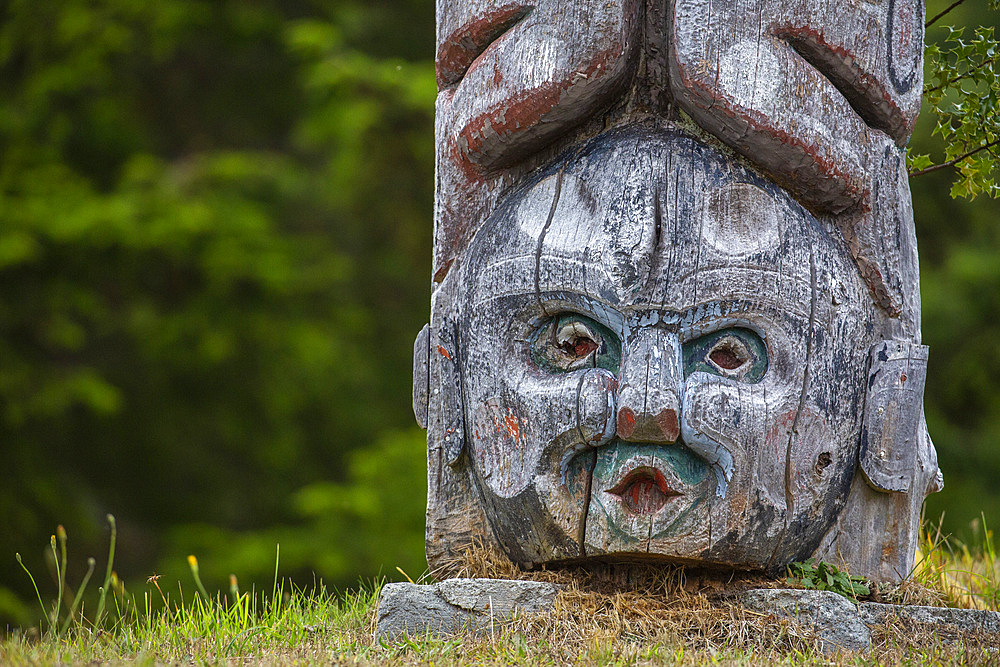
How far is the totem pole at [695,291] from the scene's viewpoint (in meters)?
2.82

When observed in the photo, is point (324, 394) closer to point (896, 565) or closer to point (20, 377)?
point (20, 377)

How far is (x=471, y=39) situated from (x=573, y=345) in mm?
993

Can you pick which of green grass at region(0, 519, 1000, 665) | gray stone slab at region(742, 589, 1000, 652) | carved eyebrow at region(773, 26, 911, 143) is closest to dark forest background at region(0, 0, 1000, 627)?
green grass at region(0, 519, 1000, 665)

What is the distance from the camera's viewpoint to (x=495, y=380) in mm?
2998

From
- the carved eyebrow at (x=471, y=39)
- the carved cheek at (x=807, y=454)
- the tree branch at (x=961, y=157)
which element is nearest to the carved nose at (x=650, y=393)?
the carved cheek at (x=807, y=454)

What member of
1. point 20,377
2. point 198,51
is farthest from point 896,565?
point 198,51

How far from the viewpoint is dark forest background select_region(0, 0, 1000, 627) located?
293 inches

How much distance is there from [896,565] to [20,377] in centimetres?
617

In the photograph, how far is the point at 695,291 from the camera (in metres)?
2.84

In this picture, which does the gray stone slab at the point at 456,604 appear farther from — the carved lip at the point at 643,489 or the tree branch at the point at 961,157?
the tree branch at the point at 961,157

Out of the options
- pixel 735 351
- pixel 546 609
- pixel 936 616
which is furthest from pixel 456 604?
pixel 936 616

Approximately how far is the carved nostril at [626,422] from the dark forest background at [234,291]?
4406mm

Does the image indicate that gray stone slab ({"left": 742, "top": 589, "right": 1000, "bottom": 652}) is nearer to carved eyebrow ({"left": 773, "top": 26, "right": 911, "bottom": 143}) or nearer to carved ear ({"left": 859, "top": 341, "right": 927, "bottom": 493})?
carved ear ({"left": 859, "top": 341, "right": 927, "bottom": 493})

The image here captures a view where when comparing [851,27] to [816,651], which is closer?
[816,651]
